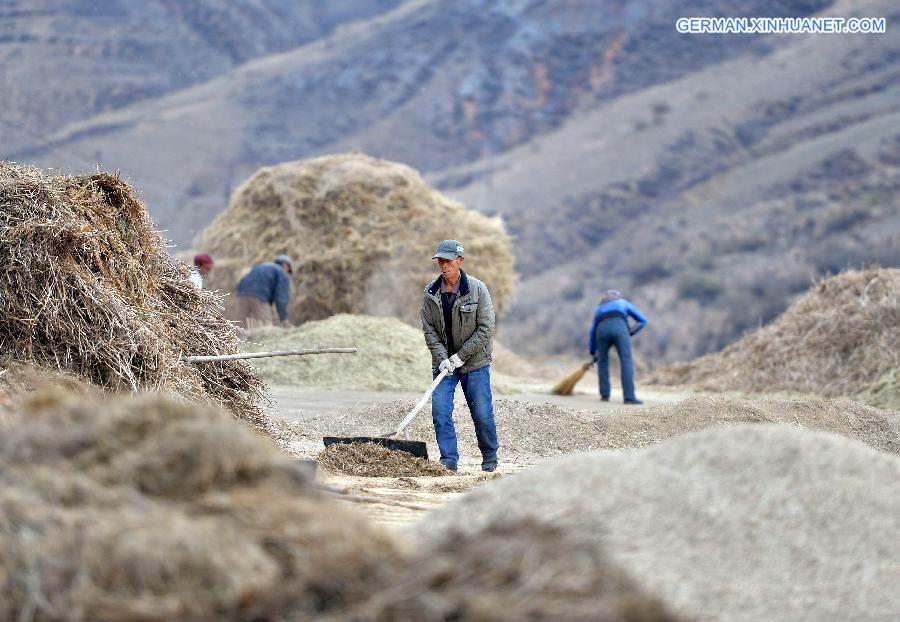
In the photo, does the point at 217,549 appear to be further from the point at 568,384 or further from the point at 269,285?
the point at 269,285

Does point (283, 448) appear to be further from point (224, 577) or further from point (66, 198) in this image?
point (224, 577)

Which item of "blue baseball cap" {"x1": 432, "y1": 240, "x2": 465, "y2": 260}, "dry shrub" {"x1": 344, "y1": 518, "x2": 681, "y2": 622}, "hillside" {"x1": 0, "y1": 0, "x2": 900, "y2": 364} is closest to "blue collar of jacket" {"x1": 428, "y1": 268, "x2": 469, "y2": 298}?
"blue baseball cap" {"x1": 432, "y1": 240, "x2": 465, "y2": 260}

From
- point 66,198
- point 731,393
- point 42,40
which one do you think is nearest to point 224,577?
point 66,198

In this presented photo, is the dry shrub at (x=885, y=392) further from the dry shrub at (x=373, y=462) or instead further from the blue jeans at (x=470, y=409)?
the dry shrub at (x=373, y=462)

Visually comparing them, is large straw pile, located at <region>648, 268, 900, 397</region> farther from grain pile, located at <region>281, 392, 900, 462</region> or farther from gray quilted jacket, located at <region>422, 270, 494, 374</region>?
gray quilted jacket, located at <region>422, 270, 494, 374</region>

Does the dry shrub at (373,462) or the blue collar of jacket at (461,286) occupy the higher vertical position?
the blue collar of jacket at (461,286)

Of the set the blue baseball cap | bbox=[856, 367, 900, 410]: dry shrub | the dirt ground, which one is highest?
the blue baseball cap

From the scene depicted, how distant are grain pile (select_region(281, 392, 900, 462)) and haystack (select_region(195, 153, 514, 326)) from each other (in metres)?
9.00

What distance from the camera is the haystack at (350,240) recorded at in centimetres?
2258

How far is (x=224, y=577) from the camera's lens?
3178 mm

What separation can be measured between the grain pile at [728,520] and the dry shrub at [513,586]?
0.22 m

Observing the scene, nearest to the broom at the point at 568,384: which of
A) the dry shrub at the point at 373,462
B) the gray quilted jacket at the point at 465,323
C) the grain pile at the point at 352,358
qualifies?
the grain pile at the point at 352,358

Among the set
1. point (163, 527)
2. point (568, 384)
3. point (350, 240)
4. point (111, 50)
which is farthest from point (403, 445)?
point (111, 50)

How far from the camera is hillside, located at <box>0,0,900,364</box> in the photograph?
42594 mm
